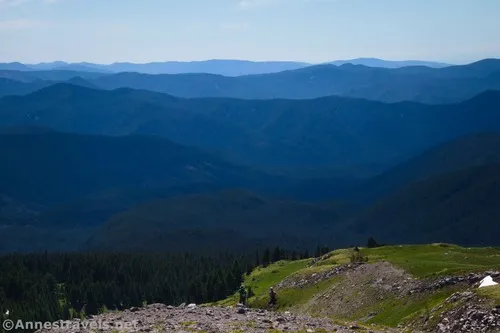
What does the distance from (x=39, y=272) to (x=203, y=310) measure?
12068cm

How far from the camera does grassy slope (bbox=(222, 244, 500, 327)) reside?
53.6m

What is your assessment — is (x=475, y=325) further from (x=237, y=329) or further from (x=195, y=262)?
(x=195, y=262)

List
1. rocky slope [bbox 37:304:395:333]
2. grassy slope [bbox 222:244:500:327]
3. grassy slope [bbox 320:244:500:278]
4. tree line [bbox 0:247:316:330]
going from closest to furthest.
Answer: rocky slope [bbox 37:304:395:333], grassy slope [bbox 222:244:500:327], grassy slope [bbox 320:244:500:278], tree line [bbox 0:247:316:330]

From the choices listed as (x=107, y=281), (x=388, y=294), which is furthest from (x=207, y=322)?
(x=107, y=281)

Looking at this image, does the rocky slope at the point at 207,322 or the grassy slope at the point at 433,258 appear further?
the grassy slope at the point at 433,258

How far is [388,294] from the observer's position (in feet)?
204

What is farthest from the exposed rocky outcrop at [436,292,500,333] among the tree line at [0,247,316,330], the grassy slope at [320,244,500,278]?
the tree line at [0,247,316,330]

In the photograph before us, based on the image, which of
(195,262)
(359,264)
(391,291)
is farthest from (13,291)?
(391,291)

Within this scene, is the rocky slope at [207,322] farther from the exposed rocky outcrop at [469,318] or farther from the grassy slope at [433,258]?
the grassy slope at [433,258]

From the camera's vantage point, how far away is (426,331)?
4384cm

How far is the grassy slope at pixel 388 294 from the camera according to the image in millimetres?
53625

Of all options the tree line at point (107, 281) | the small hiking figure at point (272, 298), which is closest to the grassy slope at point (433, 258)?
the small hiking figure at point (272, 298)

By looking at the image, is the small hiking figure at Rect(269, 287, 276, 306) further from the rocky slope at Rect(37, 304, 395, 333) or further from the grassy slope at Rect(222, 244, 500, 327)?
the rocky slope at Rect(37, 304, 395, 333)

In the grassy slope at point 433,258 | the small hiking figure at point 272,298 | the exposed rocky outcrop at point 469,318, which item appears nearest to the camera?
the exposed rocky outcrop at point 469,318
